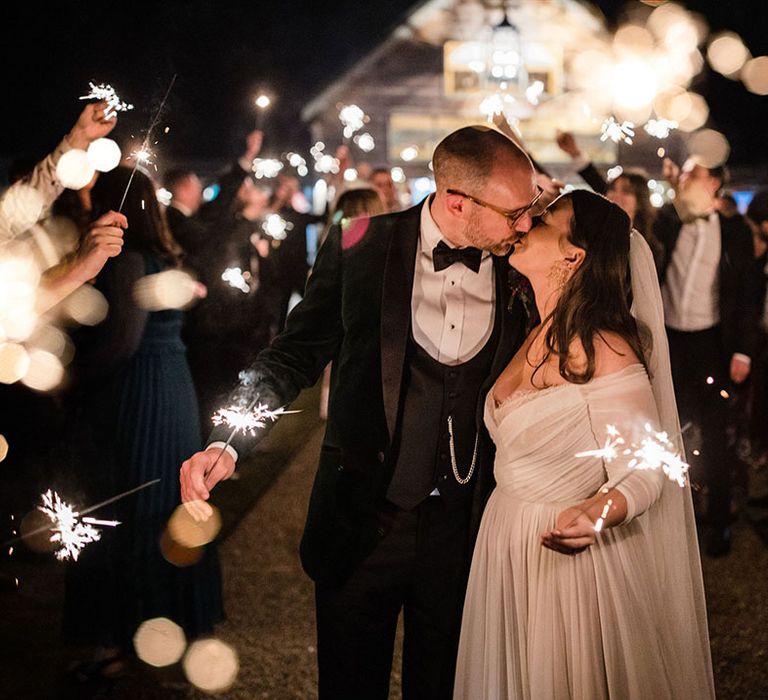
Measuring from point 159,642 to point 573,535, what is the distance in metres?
2.55

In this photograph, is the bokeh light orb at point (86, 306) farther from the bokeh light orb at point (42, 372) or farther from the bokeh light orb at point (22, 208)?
→ the bokeh light orb at point (42, 372)

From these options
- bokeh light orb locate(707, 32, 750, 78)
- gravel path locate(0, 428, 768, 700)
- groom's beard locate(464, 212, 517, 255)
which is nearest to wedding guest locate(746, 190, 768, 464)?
gravel path locate(0, 428, 768, 700)

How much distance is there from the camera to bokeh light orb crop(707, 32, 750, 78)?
79.6 ft

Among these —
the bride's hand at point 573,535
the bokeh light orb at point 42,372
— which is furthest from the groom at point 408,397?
the bokeh light orb at point 42,372

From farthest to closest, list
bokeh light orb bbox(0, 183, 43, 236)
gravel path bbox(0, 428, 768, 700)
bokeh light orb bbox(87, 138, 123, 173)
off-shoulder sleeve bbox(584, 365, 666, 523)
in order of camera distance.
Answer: gravel path bbox(0, 428, 768, 700) < bokeh light orb bbox(0, 183, 43, 236) < bokeh light orb bbox(87, 138, 123, 173) < off-shoulder sleeve bbox(584, 365, 666, 523)

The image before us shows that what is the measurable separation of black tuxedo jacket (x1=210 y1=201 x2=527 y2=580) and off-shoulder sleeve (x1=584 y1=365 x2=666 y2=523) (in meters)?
0.35

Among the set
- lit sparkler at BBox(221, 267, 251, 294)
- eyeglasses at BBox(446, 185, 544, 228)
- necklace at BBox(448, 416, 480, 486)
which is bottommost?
necklace at BBox(448, 416, 480, 486)

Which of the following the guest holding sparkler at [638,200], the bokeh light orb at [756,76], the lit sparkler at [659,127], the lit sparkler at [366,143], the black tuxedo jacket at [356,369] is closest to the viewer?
the black tuxedo jacket at [356,369]

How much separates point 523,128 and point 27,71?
15.9 m

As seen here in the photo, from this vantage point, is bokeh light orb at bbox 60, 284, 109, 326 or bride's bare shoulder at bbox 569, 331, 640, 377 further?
bokeh light orb at bbox 60, 284, 109, 326

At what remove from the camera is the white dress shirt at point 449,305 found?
103 inches

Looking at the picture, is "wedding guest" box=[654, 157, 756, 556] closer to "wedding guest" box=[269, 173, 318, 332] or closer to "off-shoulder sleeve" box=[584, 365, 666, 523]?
"off-shoulder sleeve" box=[584, 365, 666, 523]

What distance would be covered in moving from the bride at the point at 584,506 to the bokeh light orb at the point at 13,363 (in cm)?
356

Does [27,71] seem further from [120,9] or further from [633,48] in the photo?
[633,48]
